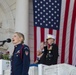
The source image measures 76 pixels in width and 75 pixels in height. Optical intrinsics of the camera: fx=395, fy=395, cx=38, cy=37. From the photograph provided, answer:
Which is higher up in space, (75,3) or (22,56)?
(75,3)

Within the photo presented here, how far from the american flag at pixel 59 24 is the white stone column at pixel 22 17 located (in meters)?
0.33

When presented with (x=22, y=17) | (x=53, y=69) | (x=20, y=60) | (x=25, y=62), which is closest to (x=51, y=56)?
(x=53, y=69)

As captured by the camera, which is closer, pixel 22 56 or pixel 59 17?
pixel 22 56

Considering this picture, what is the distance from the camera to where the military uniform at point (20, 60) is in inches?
279

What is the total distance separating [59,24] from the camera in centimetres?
1477

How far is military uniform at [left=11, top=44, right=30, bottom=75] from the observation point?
7094mm

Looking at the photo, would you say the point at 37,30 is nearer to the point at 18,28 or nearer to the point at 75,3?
the point at 18,28

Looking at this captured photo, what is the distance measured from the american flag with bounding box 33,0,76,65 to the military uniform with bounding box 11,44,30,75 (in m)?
7.33

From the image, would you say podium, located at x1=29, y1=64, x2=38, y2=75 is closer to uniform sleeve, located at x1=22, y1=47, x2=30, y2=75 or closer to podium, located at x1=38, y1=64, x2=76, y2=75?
podium, located at x1=38, y1=64, x2=76, y2=75

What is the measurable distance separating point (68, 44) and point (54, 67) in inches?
212

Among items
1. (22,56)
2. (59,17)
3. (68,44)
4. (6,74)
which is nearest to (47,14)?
(59,17)

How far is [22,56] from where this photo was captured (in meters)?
7.26

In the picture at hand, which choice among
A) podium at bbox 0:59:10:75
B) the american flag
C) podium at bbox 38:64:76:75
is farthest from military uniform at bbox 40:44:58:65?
the american flag

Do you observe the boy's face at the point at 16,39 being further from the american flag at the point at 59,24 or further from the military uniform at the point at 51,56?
the american flag at the point at 59,24
